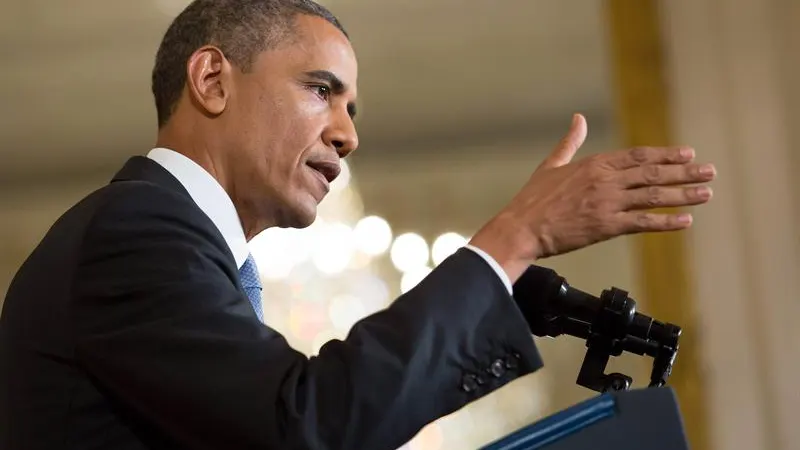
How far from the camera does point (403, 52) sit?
408cm

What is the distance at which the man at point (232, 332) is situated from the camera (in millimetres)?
868

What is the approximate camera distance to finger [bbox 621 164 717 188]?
0.96m

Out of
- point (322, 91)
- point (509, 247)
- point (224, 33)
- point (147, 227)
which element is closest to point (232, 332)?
point (147, 227)

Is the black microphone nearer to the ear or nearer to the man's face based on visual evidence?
the man's face

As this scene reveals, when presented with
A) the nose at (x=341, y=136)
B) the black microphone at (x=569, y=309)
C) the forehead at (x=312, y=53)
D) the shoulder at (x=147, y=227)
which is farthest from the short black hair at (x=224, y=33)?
the black microphone at (x=569, y=309)

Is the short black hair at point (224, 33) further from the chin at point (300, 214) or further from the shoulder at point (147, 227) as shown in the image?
the shoulder at point (147, 227)

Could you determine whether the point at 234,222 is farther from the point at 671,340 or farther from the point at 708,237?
the point at 708,237

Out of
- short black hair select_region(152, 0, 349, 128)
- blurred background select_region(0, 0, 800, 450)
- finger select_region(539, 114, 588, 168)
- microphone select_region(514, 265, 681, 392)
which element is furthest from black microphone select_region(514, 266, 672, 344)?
blurred background select_region(0, 0, 800, 450)

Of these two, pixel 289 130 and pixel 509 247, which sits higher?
pixel 289 130

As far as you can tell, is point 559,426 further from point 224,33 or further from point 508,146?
point 508,146

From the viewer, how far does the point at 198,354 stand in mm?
896

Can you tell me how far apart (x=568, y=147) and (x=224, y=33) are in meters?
0.57

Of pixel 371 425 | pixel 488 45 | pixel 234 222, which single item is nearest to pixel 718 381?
pixel 488 45

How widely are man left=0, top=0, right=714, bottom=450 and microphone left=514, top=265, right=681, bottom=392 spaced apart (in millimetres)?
31
